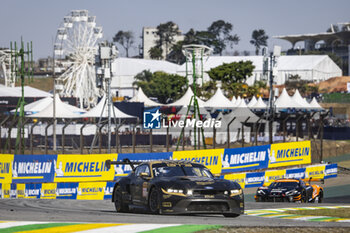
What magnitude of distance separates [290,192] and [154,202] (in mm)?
11120

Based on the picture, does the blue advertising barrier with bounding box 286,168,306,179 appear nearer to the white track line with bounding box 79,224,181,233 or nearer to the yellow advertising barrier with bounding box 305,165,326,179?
the yellow advertising barrier with bounding box 305,165,326,179

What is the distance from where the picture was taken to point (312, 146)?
38219 mm

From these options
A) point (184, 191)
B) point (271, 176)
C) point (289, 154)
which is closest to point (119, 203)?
point (184, 191)

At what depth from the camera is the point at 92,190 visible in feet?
82.9

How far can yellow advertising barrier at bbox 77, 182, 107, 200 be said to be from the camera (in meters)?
25.0

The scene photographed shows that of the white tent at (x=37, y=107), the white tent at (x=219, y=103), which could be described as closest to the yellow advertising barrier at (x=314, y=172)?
the white tent at (x=219, y=103)

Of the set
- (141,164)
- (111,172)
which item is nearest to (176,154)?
(111,172)

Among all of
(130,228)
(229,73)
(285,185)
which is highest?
(229,73)

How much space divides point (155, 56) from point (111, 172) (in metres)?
144

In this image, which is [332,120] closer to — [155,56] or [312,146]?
[312,146]

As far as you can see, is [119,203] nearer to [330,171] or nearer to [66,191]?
[66,191]

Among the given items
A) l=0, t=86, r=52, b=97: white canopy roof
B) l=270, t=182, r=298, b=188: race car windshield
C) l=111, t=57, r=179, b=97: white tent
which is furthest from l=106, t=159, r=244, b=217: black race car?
l=111, t=57, r=179, b=97: white tent

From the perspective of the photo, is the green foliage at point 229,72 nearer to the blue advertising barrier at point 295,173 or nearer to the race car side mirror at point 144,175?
the blue advertising barrier at point 295,173

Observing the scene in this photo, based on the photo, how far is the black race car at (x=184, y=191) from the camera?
12031mm
